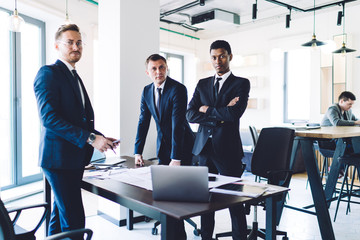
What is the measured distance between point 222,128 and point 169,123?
16.9 inches

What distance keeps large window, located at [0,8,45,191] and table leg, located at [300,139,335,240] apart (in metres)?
3.82

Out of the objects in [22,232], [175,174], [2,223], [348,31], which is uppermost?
[348,31]

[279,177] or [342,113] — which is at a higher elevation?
[342,113]

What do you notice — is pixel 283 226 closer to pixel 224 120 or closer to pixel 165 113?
pixel 224 120

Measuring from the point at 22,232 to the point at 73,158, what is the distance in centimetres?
44

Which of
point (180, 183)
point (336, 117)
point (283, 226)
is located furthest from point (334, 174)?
point (180, 183)

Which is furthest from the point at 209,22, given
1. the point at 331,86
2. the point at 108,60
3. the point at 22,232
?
the point at 22,232

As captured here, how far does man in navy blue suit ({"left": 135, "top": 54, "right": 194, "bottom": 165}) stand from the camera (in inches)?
91.6

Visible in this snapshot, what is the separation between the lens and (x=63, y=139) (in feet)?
5.30

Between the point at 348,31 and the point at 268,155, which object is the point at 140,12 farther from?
the point at 348,31

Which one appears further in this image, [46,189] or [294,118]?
[294,118]

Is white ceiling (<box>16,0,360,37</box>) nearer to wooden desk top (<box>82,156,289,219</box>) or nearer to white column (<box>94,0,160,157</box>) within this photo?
white column (<box>94,0,160,157</box>)

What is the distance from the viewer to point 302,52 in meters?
6.96

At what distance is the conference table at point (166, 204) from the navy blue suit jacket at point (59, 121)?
200 mm
